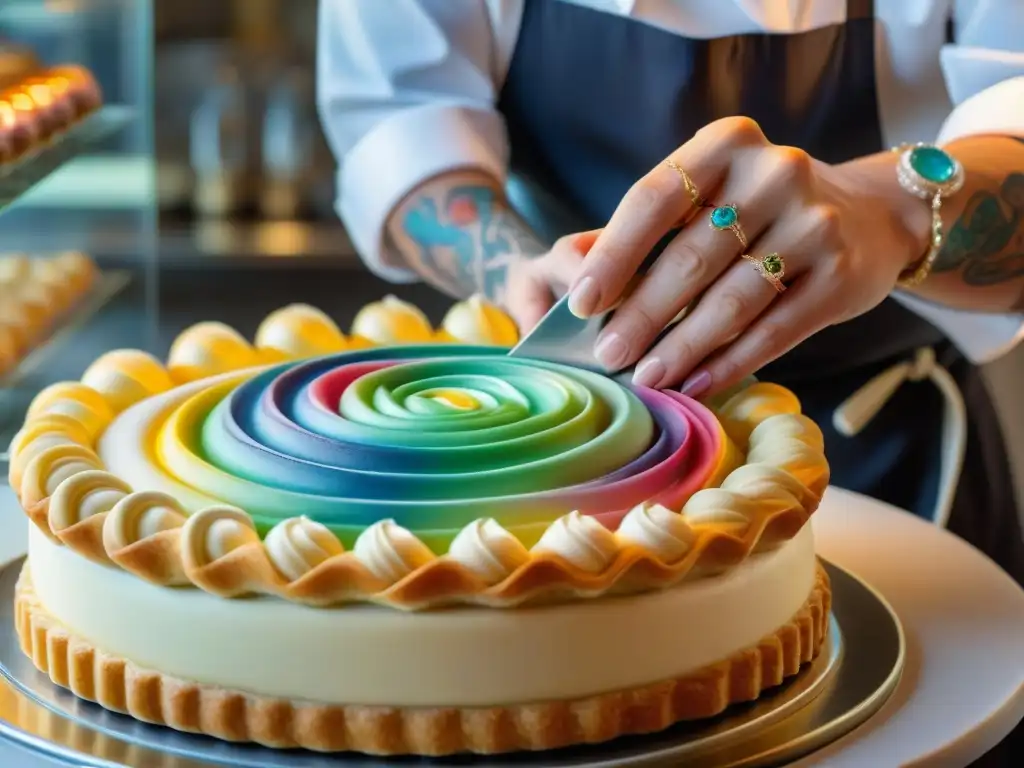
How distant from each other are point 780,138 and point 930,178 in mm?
343

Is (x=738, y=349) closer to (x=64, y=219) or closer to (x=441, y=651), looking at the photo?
(x=441, y=651)

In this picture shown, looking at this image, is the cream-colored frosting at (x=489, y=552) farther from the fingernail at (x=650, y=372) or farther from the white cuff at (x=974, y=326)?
the white cuff at (x=974, y=326)

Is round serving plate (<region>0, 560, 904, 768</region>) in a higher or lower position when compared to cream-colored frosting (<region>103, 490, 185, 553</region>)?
lower

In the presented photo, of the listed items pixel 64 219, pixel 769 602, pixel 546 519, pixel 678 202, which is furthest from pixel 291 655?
pixel 64 219

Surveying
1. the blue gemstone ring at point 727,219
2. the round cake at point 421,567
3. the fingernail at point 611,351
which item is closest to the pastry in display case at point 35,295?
the round cake at point 421,567

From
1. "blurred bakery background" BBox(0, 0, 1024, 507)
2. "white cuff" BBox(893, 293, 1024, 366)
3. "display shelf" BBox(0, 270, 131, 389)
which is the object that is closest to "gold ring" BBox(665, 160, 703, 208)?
"white cuff" BBox(893, 293, 1024, 366)

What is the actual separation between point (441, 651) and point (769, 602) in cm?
24

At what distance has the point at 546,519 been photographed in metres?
0.93

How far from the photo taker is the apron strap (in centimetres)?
161

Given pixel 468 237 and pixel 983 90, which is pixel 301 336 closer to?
pixel 468 237

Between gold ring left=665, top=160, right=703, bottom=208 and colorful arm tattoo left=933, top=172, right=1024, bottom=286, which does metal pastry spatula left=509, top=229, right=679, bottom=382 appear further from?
colorful arm tattoo left=933, top=172, right=1024, bottom=286

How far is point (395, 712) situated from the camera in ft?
2.82

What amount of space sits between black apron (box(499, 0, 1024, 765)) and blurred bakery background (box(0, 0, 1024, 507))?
85 centimetres

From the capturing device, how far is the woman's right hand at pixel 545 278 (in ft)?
4.08
